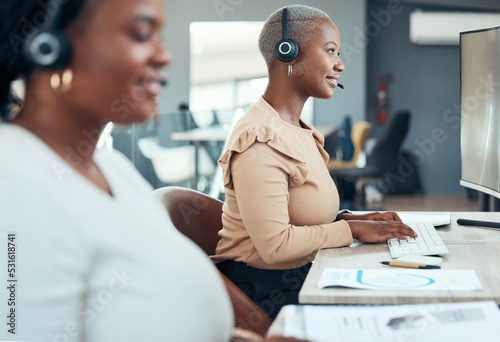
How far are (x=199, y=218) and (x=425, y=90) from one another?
6.49 m

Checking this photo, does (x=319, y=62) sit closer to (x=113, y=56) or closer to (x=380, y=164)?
(x=113, y=56)

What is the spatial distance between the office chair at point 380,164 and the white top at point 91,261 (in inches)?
169

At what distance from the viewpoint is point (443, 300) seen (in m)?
1.01

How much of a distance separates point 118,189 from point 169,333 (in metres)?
0.17

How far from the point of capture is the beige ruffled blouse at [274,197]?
136cm

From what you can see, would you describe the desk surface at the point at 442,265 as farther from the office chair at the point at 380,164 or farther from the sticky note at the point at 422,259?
the office chair at the point at 380,164

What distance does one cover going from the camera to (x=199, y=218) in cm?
161

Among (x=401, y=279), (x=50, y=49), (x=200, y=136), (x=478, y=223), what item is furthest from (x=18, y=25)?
(x=200, y=136)

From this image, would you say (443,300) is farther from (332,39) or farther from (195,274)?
(332,39)

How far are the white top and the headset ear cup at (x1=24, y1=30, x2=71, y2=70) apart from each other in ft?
0.22

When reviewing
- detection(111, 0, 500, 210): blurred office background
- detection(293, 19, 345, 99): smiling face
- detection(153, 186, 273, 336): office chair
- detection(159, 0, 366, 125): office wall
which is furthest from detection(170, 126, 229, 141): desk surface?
detection(111, 0, 500, 210): blurred office background

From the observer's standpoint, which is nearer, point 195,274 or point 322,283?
point 195,274

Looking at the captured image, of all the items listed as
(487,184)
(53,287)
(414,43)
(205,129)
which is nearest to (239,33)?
(414,43)

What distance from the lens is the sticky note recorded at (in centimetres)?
123
